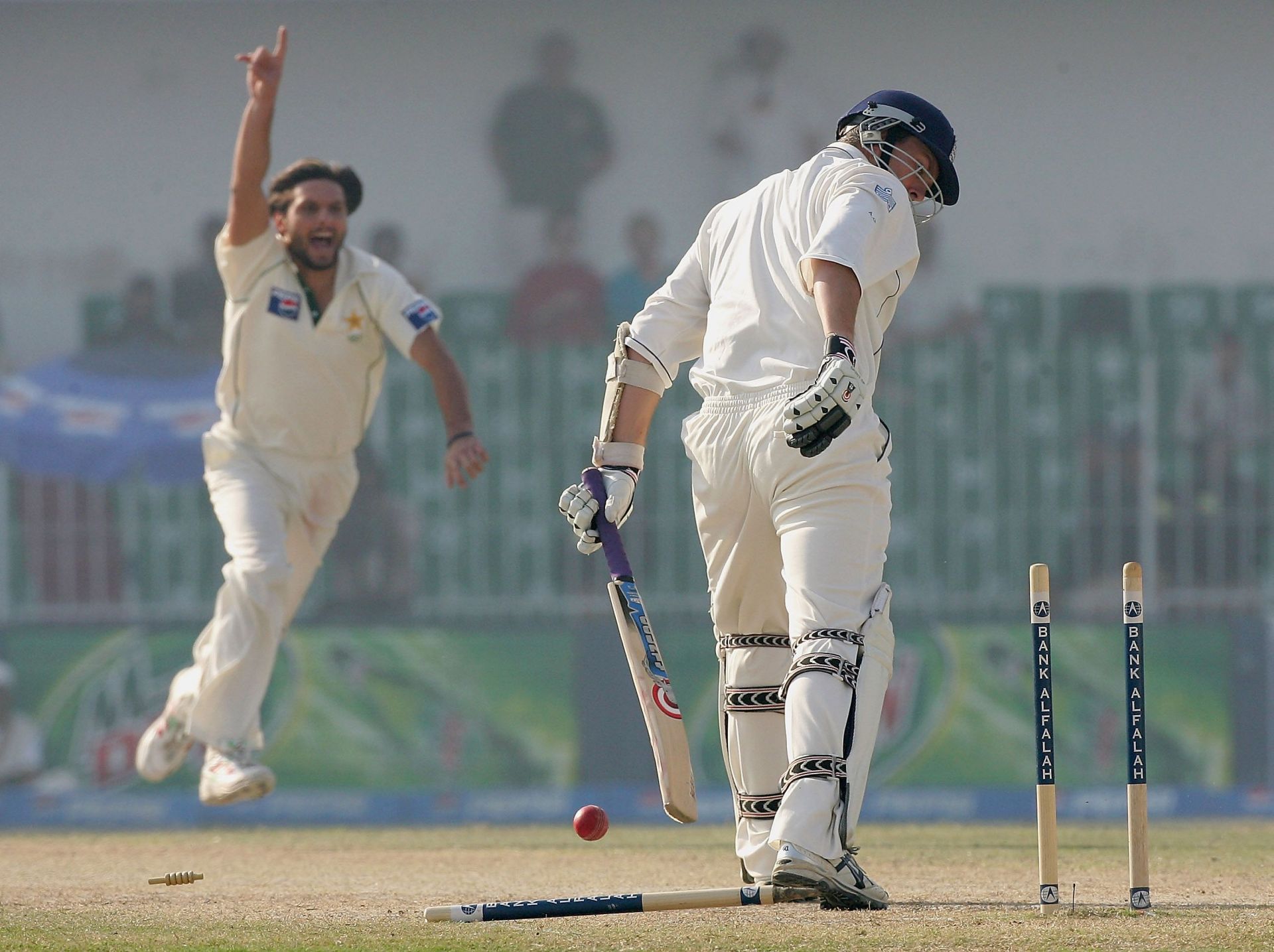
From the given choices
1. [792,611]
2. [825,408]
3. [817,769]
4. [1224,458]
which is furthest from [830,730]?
[1224,458]

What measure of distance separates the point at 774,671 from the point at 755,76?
32.0ft

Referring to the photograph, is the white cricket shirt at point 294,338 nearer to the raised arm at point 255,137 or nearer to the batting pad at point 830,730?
the raised arm at point 255,137

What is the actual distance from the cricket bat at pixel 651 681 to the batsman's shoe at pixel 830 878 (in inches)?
15.0

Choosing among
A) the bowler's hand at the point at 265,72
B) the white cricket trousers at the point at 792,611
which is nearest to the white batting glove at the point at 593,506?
the white cricket trousers at the point at 792,611

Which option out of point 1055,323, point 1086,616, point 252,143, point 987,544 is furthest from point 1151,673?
point 252,143

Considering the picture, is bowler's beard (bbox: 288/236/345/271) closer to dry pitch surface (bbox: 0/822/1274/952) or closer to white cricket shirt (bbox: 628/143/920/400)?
dry pitch surface (bbox: 0/822/1274/952)

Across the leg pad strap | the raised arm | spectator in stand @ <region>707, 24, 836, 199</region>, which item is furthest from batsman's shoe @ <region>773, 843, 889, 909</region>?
spectator in stand @ <region>707, 24, 836, 199</region>

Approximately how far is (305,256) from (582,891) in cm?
276

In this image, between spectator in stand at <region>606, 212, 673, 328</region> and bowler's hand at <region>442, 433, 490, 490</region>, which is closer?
bowler's hand at <region>442, 433, 490, 490</region>

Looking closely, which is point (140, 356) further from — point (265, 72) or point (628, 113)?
point (265, 72)

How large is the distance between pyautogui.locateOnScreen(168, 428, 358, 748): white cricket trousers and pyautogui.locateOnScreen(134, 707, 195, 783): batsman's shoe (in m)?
0.09

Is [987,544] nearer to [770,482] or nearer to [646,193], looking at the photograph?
[646,193]

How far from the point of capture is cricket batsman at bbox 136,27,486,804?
6633 mm

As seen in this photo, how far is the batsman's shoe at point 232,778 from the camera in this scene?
6223 mm
